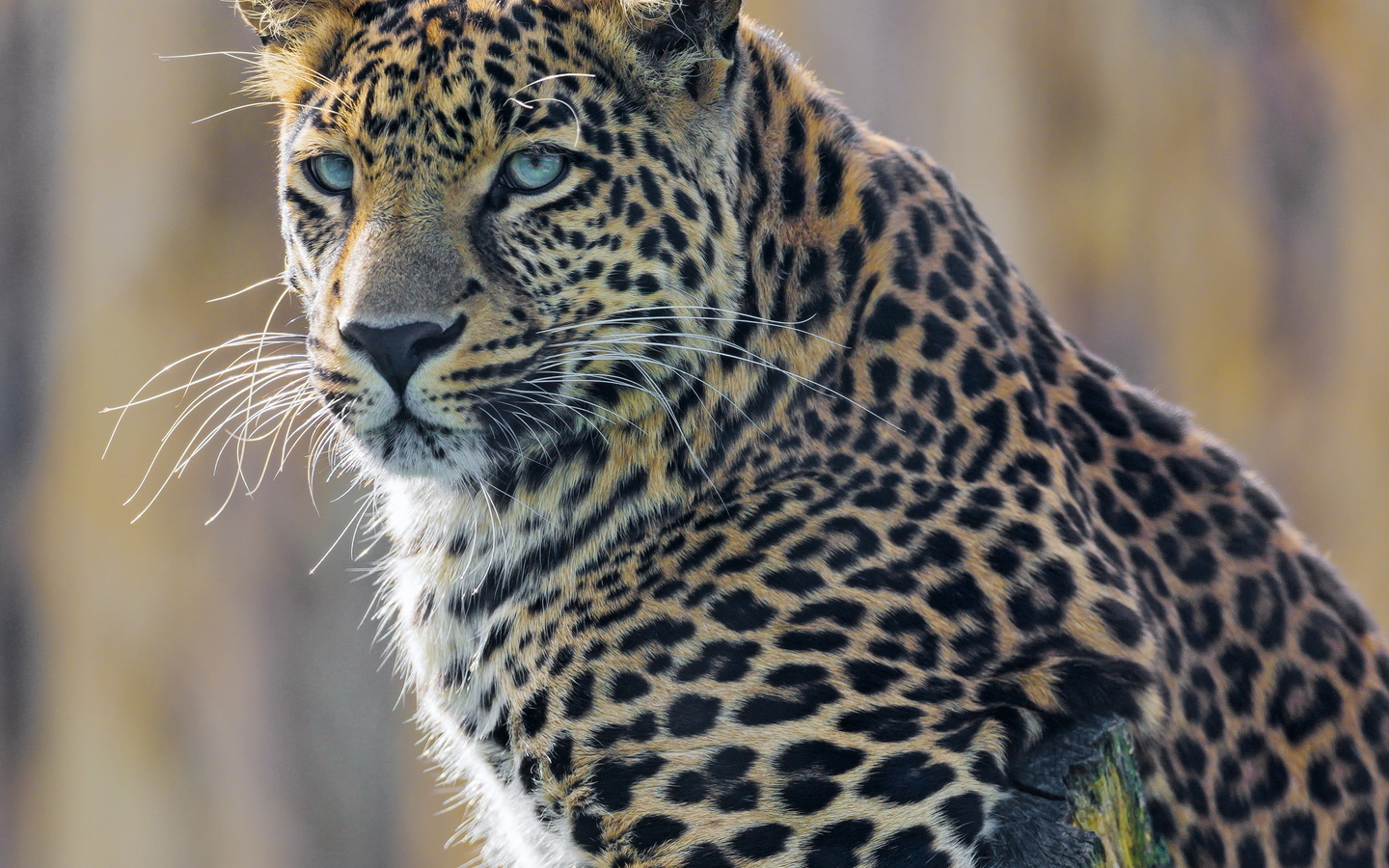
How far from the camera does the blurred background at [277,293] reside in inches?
397

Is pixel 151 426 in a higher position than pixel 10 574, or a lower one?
higher

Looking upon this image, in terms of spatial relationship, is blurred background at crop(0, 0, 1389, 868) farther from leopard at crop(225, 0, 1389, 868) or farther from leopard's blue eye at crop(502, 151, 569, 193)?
leopard's blue eye at crop(502, 151, 569, 193)

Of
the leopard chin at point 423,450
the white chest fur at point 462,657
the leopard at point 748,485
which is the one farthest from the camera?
the white chest fur at point 462,657

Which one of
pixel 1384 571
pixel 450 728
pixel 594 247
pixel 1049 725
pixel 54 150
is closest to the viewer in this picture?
pixel 1049 725

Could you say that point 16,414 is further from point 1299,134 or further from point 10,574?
point 1299,134

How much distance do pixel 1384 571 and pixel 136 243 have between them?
10.3m

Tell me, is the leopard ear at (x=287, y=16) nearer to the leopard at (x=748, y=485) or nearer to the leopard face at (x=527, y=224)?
the leopard at (x=748, y=485)

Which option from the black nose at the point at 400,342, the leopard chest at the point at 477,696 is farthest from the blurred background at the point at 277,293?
the black nose at the point at 400,342

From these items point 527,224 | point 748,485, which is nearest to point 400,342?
point 527,224

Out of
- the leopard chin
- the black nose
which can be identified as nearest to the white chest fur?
the leopard chin

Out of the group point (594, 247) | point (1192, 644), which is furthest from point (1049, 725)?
point (594, 247)

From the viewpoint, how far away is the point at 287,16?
12.8 ft

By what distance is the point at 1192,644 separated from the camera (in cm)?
364

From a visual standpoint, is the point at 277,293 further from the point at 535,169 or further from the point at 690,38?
the point at 690,38
